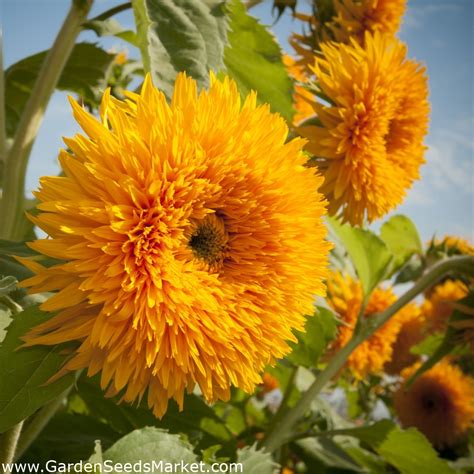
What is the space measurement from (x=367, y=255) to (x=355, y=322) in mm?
188

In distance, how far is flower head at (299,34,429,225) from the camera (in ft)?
3.30

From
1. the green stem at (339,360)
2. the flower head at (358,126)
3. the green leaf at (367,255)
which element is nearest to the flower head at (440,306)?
the green leaf at (367,255)

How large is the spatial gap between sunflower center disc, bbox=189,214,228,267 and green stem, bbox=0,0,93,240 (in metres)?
0.27

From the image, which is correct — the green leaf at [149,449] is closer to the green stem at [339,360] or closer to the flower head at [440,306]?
the green stem at [339,360]

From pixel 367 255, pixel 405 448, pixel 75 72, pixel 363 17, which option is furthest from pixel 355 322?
pixel 75 72

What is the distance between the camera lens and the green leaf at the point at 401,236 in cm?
150

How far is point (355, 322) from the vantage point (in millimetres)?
1453

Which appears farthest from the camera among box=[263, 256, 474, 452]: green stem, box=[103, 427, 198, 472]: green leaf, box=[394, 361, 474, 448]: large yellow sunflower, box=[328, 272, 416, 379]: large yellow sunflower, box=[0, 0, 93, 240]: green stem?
box=[394, 361, 474, 448]: large yellow sunflower

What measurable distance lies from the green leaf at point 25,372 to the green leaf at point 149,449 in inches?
5.0

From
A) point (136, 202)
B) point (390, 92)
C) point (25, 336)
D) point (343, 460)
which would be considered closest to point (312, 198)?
point (136, 202)

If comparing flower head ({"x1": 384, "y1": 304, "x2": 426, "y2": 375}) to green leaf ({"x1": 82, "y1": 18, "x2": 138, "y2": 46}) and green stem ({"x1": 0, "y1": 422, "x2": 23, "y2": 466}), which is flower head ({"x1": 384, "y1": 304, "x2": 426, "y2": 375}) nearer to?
green leaf ({"x1": 82, "y1": 18, "x2": 138, "y2": 46})

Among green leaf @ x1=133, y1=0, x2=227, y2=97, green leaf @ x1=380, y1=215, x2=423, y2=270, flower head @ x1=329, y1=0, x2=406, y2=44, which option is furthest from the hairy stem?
green leaf @ x1=380, y1=215, x2=423, y2=270

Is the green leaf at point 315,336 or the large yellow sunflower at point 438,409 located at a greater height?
the green leaf at point 315,336

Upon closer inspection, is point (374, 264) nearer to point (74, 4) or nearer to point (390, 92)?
point (390, 92)
